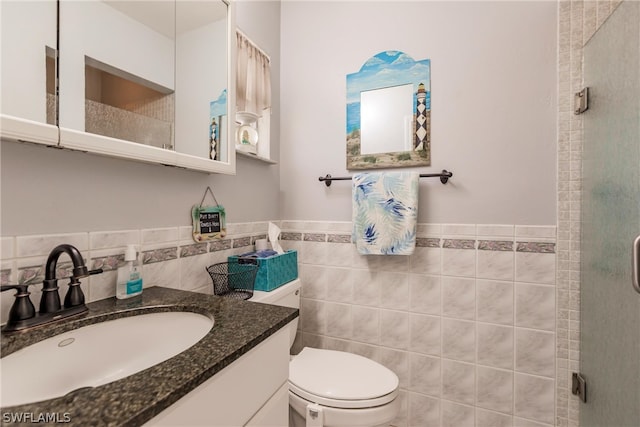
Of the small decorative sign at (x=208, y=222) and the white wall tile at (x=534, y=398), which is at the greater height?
the small decorative sign at (x=208, y=222)

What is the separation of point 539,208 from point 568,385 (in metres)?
0.73

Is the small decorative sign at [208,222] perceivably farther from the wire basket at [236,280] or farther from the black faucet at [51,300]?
the black faucet at [51,300]

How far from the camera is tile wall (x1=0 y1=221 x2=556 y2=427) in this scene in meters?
1.21

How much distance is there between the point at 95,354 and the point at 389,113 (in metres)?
1.43

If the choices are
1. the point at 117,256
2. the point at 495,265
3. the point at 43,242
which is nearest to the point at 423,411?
the point at 495,265

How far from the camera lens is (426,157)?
138 cm

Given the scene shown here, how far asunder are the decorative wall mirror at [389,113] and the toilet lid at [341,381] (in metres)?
0.92

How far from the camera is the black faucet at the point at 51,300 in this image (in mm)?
614

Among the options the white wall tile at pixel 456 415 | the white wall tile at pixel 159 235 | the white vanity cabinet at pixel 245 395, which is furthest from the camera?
the white wall tile at pixel 456 415

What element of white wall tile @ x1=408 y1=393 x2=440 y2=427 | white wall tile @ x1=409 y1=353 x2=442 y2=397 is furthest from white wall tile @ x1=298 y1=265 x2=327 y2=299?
white wall tile @ x1=408 y1=393 x2=440 y2=427

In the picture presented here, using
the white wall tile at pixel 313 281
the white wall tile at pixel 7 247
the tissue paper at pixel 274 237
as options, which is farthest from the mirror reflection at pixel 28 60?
the white wall tile at pixel 313 281

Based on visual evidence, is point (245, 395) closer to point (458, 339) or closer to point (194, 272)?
point (194, 272)

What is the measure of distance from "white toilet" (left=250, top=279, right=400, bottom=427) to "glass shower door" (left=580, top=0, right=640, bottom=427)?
0.73 metres

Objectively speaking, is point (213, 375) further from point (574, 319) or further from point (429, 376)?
point (574, 319)
